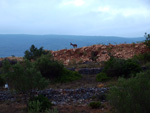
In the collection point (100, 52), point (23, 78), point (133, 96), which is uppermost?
point (133, 96)

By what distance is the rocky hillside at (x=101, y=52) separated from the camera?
18.9 meters

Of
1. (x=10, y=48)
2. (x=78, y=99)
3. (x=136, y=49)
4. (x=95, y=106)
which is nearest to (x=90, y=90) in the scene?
(x=78, y=99)

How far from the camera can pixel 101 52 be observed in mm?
20156

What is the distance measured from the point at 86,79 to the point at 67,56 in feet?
33.1

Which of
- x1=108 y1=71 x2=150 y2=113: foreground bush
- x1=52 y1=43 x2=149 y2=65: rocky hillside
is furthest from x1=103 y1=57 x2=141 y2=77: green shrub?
x1=52 y1=43 x2=149 y2=65: rocky hillside

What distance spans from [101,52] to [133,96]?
15799 millimetres

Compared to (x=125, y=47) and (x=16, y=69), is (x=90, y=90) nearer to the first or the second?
(x=16, y=69)

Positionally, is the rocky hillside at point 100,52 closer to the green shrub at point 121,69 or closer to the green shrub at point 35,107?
the green shrub at point 121,69

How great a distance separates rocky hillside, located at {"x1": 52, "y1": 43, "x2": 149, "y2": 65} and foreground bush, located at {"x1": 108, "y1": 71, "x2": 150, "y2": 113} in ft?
45.1

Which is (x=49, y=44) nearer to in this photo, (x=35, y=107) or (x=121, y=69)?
(x=121, y=69)

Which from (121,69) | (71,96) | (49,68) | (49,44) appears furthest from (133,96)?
(49,44)

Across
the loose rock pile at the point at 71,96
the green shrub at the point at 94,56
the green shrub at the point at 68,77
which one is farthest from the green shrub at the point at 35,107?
the green shrub at the point at 94,56

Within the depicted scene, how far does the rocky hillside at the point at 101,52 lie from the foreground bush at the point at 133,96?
45.1ft

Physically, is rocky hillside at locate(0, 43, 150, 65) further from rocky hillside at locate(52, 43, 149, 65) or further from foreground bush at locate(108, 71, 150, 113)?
foreground bush at locate(108, 71, 150, 113)
